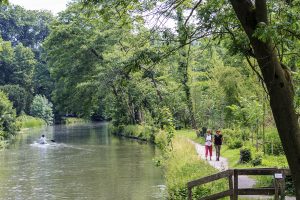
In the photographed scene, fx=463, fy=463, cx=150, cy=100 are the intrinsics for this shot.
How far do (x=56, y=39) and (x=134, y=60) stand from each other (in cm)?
4905

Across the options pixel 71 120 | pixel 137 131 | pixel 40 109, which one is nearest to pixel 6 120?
pixel 137 131

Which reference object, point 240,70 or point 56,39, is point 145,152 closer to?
point 240,70

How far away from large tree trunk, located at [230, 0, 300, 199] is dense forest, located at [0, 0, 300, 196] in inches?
0.6

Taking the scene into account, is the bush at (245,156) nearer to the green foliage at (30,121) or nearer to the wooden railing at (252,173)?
the wooden railing at (252,173)

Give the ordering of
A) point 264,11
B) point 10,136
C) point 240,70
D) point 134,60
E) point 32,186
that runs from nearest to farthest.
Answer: point 264,11, point 134,60, point 32,186, point 240,70, point 10,136

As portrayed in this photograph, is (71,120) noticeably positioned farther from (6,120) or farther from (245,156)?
(245,156)

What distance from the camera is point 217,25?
31.9 feet

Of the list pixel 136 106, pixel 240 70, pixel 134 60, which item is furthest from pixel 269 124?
pixel 136 106

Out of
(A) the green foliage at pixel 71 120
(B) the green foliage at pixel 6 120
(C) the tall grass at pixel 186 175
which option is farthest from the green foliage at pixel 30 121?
(C) the tall grass at pixel 186 175

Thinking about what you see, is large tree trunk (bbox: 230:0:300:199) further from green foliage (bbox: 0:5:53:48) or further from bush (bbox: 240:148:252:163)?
green foliage (bbox: 0:5:53:48)

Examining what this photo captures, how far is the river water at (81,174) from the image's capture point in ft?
65.2

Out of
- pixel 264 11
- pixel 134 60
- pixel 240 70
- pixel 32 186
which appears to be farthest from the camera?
pixel 240 70

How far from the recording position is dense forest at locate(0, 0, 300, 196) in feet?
24.4

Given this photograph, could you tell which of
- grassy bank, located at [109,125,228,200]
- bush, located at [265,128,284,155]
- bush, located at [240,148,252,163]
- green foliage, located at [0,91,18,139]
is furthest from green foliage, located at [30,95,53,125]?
bush, located at [240,148,252,163]
